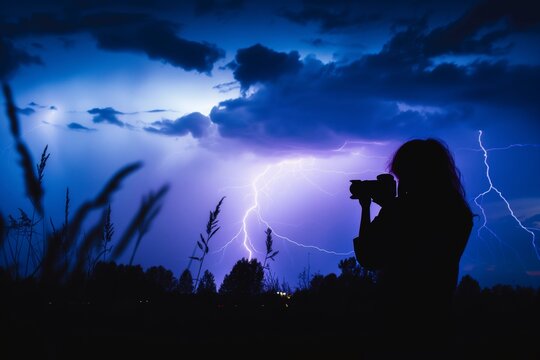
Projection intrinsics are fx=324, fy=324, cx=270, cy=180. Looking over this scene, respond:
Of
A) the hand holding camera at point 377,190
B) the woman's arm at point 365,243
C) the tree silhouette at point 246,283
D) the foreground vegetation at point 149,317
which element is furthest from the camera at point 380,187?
the tree silhouette at point 246,283

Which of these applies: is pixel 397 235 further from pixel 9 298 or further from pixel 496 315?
pixel 9 298

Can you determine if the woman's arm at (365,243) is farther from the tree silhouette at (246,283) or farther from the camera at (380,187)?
the tree silhouette at (246,283)

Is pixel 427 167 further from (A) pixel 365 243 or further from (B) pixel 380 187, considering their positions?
(A) pixel 365 243

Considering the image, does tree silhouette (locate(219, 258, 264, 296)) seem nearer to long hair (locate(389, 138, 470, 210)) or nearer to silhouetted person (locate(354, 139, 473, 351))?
silhouetted person (locate(354, 139, 473, 351))

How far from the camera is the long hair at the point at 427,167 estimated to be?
97.0 inches

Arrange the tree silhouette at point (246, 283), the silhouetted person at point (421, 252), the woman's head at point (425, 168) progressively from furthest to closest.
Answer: the tree silhouette at point (246, 283) → the woman's head at point (425, 168) → the silhouetted person at point (421, 252)

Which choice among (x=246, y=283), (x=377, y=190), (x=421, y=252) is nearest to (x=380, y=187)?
(x=377, y=190)

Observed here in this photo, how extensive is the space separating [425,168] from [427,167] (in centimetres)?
2

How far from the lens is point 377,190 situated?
9.25 feet

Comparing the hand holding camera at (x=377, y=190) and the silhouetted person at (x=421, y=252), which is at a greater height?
the hand holding camera at (x=377, y=190)

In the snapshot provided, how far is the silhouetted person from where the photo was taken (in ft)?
6.33

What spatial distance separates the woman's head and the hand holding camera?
10cm

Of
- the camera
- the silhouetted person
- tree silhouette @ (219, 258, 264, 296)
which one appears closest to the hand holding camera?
the camera

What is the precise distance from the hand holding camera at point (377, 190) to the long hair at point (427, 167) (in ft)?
0.33
